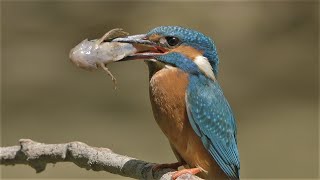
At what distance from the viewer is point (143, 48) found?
8.93 ft

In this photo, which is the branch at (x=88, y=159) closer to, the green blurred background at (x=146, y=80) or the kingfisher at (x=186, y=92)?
the kingfisher at (x=186, y=92)

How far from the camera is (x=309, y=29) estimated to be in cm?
693

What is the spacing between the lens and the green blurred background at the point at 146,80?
19.2 ft

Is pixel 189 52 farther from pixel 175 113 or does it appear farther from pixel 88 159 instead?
pixel 88 159

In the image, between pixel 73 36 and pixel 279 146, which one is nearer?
pixel 279 146

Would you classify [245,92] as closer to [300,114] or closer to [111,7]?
[300,114]

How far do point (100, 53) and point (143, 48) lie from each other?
15cm

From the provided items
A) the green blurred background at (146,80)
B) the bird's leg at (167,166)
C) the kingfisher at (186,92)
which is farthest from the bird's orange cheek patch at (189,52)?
the green blurred background at (146,80)

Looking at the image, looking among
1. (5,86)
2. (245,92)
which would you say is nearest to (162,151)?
(245,92)

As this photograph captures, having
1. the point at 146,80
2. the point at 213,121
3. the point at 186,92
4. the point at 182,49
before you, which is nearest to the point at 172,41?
the point at 182,49

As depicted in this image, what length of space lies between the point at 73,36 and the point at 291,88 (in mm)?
1727

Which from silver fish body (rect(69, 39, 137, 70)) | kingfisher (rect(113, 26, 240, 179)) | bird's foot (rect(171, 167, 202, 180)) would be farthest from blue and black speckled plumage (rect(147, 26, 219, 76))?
bird's foot (rect(171, 167, 202, 180))

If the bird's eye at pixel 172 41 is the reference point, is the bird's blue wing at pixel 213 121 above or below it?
below

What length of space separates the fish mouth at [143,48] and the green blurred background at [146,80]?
9.21ft
